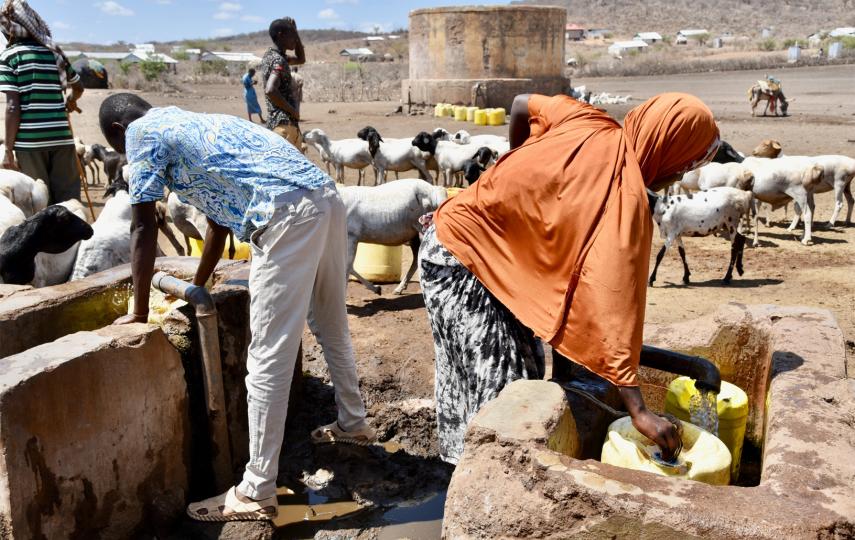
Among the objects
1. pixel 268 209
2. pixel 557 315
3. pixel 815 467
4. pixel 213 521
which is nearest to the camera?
pixel 815 467

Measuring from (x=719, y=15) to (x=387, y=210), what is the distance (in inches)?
3718

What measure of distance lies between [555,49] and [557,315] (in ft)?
68.0

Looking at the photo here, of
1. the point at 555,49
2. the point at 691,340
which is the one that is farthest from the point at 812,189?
the point at 555,49

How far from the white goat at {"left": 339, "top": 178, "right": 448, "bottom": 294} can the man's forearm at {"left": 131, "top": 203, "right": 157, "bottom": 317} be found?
355 cm

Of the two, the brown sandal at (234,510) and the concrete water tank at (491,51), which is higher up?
the concrete water tank at (491,51)

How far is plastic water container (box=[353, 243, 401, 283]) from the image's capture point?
766 cm

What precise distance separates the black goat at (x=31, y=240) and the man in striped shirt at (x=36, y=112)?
2006mm

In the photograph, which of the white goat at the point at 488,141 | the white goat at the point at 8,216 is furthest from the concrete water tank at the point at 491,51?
the white goat at the point at 8,216

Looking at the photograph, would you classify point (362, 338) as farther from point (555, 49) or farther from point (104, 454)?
point (555, 49)

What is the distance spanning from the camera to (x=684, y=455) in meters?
2.54

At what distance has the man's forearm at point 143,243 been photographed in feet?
10.3

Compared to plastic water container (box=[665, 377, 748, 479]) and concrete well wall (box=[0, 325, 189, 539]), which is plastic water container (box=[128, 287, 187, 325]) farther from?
plastic water container (box=[665, 377, 748, 479])

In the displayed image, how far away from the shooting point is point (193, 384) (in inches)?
150

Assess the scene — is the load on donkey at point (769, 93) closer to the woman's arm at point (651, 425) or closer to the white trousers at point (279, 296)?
the white trousers at point (279, 296)
